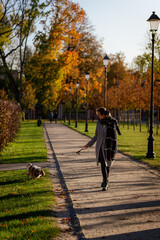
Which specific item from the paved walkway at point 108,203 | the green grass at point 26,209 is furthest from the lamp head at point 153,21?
the green grass at point 26,209

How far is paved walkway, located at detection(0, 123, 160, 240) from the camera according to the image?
4660 millimetres

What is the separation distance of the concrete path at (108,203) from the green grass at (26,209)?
20cm

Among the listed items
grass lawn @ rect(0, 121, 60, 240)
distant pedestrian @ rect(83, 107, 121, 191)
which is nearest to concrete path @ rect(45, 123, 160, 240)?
grass lawn @ rect(0, 121, 60, 240)

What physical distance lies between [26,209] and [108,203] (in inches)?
59.8

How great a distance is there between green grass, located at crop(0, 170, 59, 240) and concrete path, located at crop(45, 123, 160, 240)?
200mm

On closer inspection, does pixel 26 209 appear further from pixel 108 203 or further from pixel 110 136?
pixel 110 136

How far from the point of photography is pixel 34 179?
8.11m

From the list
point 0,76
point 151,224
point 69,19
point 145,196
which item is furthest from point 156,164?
point 0,76

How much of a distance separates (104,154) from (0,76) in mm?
59758

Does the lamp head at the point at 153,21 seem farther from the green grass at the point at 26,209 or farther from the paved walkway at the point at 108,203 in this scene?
the green grass at the point at 26,209

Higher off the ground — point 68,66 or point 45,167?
point 68,66

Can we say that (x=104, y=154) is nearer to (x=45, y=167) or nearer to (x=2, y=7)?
(x=45, y=167)

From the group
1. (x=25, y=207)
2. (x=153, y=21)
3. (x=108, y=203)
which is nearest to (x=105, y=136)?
(x=108, y=203)

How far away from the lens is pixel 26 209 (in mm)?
5602
